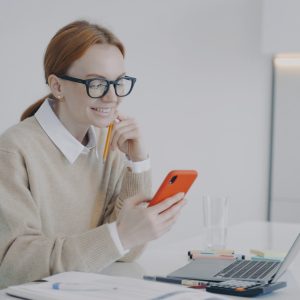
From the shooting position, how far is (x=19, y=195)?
65.4 inches

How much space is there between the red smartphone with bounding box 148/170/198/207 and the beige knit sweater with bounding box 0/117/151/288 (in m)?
0.09

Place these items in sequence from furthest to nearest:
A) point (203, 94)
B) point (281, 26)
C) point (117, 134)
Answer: point (203, 94) < point (281, 26) < point (117, 134)

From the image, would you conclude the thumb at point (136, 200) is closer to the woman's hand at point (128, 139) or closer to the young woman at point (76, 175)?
the young woman at point (76, 175)

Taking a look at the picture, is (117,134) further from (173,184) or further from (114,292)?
(114,292)

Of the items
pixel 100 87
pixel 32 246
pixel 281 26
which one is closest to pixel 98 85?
pixel 100 87

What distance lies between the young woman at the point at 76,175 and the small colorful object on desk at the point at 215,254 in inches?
6.5

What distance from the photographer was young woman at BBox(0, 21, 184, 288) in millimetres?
1590

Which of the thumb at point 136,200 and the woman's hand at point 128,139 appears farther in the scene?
the woman's hand at point 128,139

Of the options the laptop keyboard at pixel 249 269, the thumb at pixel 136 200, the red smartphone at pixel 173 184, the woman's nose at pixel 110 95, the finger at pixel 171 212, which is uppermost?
the woman's nose at pixel 110 95

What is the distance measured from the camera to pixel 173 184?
162 cm

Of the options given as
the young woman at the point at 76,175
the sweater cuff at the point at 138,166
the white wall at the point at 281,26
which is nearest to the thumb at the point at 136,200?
the young woman at the point at 76,175

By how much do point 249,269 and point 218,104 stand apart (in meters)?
3.07

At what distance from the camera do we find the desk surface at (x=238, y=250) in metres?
1.63

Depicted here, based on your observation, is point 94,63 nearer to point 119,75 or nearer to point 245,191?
point 119,75
